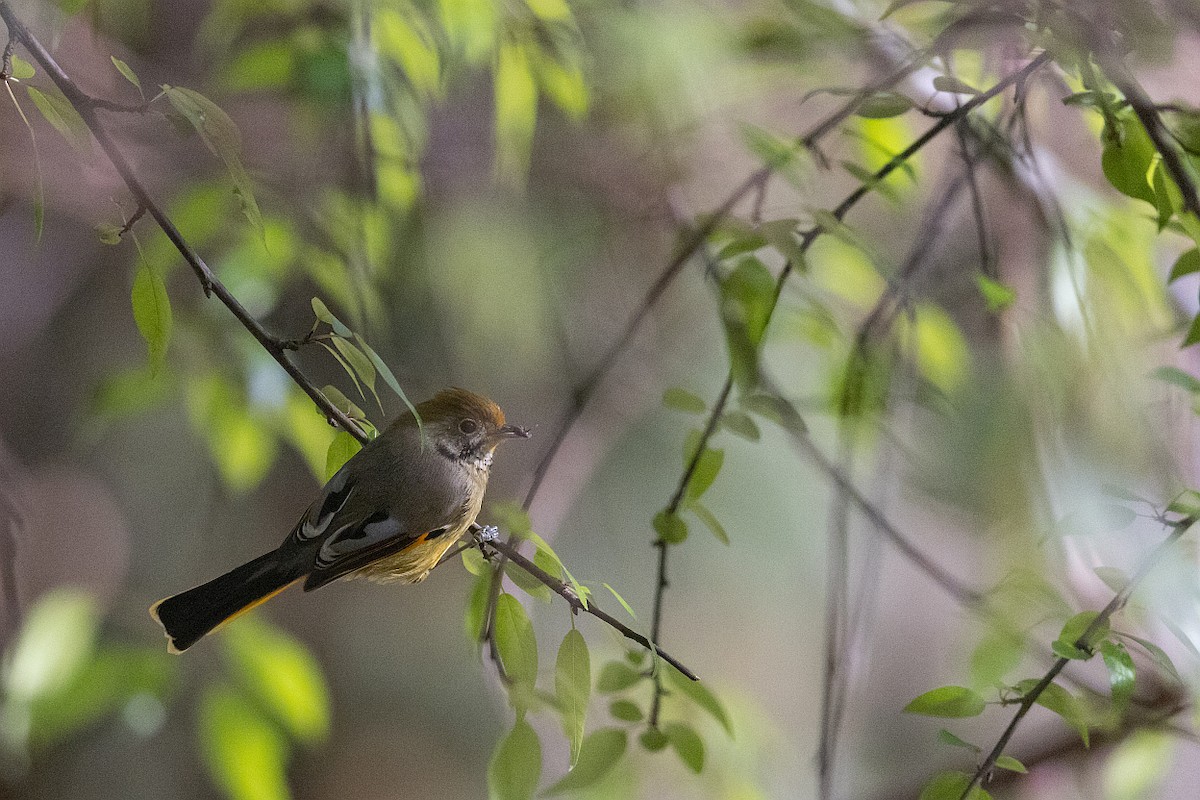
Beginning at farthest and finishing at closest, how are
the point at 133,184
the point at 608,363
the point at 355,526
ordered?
the point at 608,363 → the point at 355,526 → the point at 133,184

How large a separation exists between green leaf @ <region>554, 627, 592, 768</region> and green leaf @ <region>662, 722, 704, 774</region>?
16 centimetres

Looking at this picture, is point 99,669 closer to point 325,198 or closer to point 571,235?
point 325,198

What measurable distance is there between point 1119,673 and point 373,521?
1.64ft

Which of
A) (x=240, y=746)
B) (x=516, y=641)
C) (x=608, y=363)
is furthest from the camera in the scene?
(x=240, y=746)

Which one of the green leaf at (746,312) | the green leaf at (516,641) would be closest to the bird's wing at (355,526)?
the green leaf at (516,641)

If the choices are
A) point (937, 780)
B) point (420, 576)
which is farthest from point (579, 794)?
point (937, 780)

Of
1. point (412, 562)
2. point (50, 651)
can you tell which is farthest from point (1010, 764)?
point (50, 651)

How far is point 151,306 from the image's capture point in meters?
0.55

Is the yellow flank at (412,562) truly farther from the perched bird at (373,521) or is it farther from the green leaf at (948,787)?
the green leaf at (948,787)

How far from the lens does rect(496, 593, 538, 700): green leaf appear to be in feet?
2.03

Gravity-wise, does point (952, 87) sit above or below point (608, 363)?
above

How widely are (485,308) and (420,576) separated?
767 millimetres

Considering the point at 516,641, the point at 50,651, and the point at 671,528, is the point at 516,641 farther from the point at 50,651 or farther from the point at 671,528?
the point at 50,651

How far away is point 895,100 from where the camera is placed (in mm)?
708
